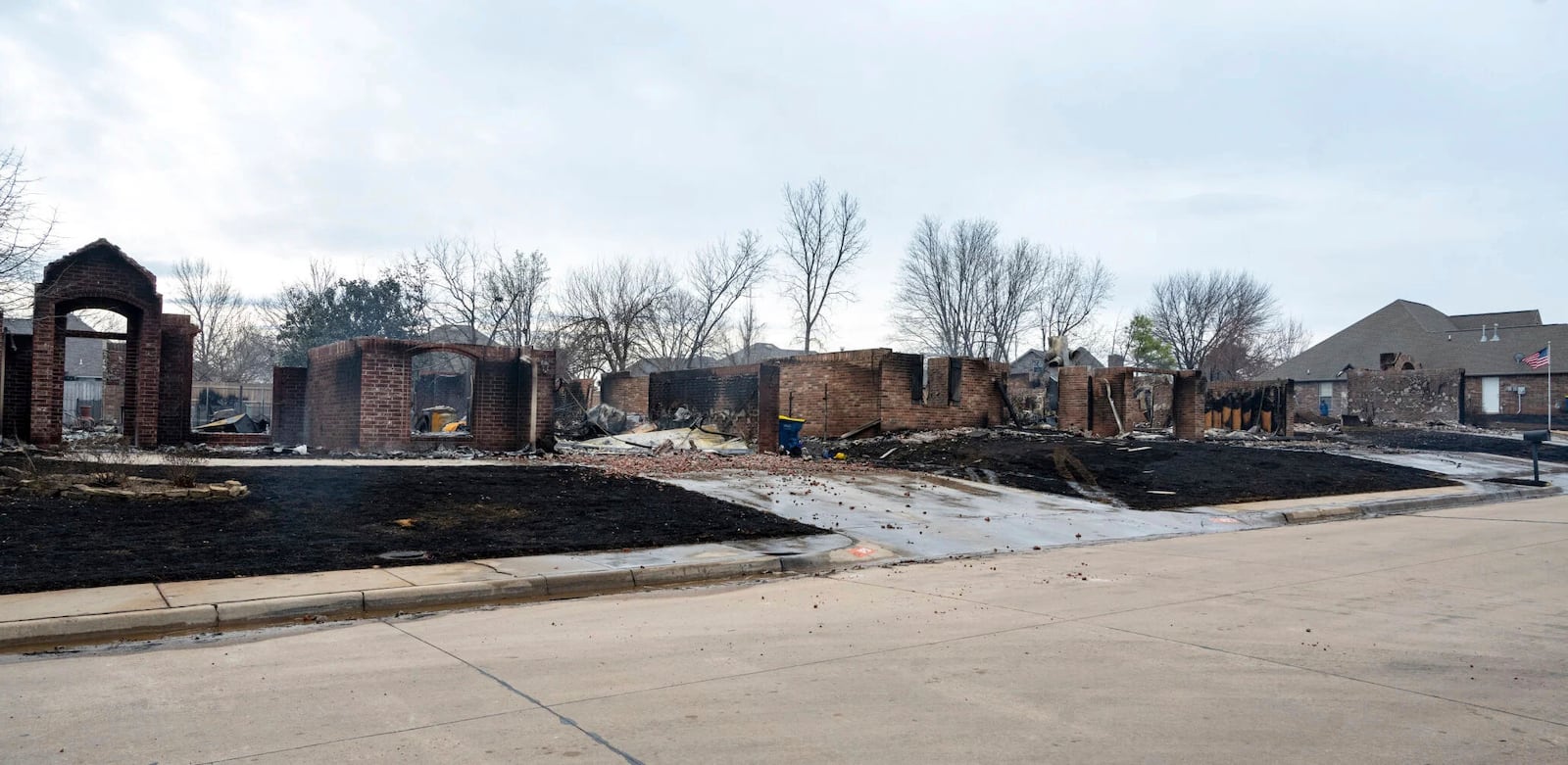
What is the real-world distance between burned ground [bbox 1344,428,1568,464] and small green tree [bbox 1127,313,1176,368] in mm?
24960

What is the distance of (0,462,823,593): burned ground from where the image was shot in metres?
8.77

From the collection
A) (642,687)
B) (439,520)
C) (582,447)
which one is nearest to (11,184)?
(439,520)

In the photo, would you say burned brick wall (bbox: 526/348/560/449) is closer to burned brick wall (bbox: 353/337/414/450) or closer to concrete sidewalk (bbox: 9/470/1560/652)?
burned brick wall (bbox: 353/337/414/450)

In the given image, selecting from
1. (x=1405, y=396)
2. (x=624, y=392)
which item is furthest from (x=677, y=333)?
(x=1405, y=396)

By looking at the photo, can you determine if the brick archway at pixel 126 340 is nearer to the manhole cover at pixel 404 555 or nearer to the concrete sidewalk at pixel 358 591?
the manhole cover at pixel 404 555

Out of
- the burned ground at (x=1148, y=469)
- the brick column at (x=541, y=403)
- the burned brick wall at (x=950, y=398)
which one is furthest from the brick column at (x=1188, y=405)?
the brick column at (x=541, y=403)

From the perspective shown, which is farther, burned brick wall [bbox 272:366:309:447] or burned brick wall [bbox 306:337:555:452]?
burned brick wall [bbox 272:366:309:447]

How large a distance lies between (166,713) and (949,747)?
3888 millimetres

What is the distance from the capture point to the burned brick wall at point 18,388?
1953cm

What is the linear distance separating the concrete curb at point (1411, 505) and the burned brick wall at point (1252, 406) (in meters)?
17.8

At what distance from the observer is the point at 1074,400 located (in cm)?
3238

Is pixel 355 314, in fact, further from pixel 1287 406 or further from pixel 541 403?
pixel 1287 406

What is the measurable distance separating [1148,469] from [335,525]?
16.2 m

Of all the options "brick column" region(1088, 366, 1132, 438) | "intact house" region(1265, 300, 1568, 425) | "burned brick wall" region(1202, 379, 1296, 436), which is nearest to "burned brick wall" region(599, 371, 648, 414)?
"brick column" region(1088, 366, 1132, 438)
